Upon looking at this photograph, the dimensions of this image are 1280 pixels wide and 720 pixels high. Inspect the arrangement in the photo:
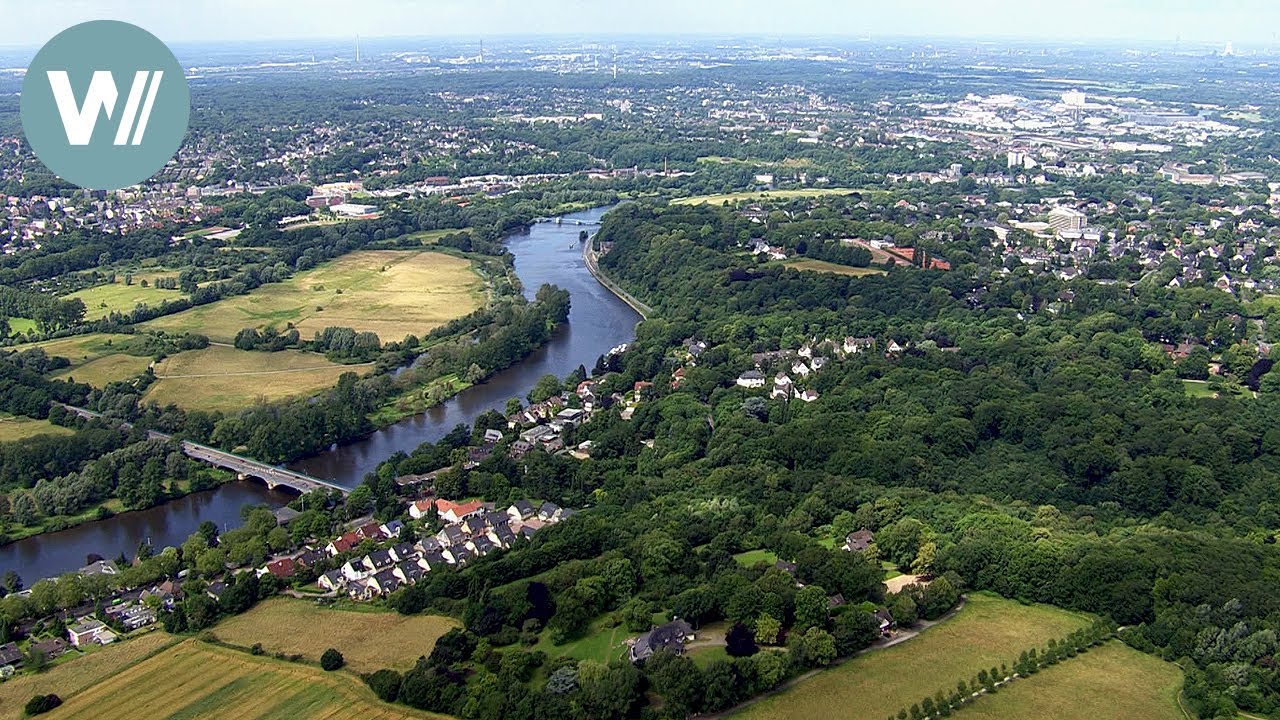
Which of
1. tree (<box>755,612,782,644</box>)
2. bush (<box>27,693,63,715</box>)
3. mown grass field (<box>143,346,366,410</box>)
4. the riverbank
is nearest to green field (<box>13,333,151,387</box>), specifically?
mown grass field (<box>143,346,366,410</box>)

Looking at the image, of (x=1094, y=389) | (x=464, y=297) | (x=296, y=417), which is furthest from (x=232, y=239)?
(x=1094, y=389)

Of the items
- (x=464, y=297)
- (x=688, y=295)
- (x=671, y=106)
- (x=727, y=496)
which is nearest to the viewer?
(x=727, y=496)

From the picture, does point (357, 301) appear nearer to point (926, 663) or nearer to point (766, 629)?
point (766, 629)

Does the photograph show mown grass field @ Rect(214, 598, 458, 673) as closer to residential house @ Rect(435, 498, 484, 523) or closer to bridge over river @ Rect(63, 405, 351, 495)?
residential house @ Rect(435, 498, 484, 523)

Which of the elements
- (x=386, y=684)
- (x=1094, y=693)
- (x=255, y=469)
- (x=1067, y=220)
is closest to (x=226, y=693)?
(x=386, y=684)

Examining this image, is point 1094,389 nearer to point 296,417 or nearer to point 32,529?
point 296,417

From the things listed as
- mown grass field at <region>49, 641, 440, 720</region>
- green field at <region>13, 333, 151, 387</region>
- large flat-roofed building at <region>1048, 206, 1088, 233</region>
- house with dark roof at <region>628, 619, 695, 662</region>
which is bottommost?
mown grass field at <region>49, 641, 440, 720</region>
